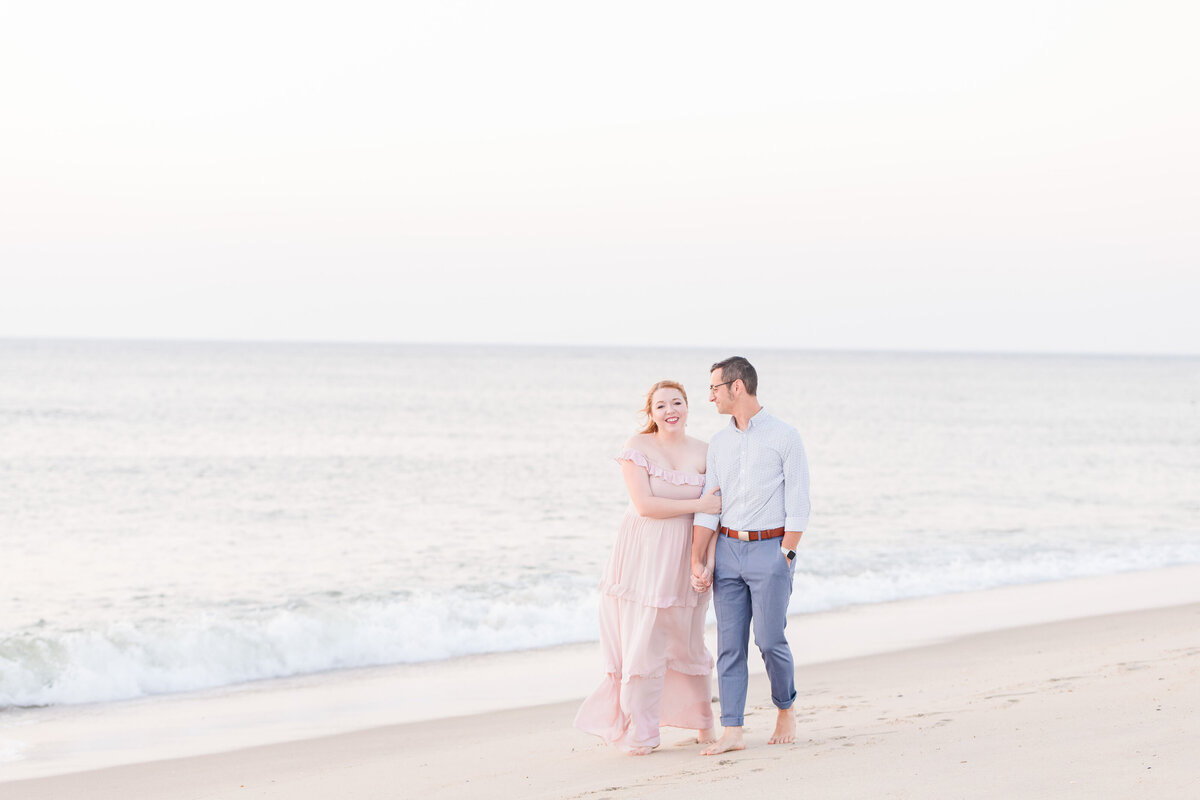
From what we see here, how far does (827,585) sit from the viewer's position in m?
12.2

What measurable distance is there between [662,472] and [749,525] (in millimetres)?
513

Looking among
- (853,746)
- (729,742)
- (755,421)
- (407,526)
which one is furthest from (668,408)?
(407,526)

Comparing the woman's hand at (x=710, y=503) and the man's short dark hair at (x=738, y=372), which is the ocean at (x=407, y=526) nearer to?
the woman's hand at (x=710, y=503)

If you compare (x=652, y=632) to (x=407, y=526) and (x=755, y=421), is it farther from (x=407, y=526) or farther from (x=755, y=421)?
(x=407, y=526)

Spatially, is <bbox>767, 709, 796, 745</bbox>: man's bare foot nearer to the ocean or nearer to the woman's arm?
the woman's arm

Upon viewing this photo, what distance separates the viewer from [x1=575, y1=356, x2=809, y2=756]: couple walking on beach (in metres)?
4.86

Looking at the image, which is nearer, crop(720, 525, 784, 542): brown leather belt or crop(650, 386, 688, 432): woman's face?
crop(720, 525, 784, 542): brown leather belt

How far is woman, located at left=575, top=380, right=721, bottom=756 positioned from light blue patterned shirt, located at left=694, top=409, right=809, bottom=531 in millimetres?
158

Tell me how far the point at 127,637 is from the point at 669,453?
632cm

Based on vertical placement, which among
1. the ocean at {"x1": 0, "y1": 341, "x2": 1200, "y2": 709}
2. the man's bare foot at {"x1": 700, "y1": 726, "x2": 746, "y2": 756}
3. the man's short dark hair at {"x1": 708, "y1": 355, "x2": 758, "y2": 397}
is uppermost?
the man's short dark hair at {"x1": 708, "y1": 355, "x2": 758, "y2": 397}

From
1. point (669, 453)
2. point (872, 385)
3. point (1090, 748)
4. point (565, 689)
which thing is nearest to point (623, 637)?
point (669, 453)

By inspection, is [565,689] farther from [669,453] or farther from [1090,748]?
[1090,748]

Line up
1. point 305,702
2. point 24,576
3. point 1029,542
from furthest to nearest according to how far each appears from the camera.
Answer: point 1029,542, point 24,576, point 305,702

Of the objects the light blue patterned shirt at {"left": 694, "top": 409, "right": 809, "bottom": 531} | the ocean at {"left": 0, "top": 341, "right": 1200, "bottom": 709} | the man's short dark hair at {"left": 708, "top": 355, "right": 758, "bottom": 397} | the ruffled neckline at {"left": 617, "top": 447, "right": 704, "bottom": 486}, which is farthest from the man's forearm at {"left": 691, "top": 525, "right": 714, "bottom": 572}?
the ocean at {"left": 0, "top": 341, "right": 1200, "bottom": 709}
